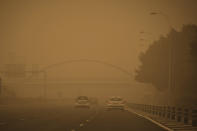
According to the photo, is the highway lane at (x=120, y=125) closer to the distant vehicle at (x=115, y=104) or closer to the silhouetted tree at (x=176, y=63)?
the distant vehicle at (x=115, y=104)

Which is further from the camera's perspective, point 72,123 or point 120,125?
point 72,123

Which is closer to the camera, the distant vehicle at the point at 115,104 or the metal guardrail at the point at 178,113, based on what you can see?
the metal guardrail at the point at 178,113

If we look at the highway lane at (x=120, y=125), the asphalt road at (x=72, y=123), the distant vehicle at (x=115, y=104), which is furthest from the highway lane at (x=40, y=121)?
the distant vehicle at (x=115, y=104)

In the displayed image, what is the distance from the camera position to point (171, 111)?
38938 millimetres

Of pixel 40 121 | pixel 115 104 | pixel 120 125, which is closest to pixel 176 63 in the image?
pixel 115 104

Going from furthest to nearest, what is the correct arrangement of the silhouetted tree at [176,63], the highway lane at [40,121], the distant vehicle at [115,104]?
1. the silhouetted tree at [176,63]
2. the distant vehicle at [115,104]
3. the highway lane at [40,121]

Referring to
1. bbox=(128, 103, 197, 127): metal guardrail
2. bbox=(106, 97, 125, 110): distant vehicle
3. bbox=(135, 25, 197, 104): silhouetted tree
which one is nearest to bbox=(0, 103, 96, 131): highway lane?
bbox=(128, 103, 197, 127): metal guardrail

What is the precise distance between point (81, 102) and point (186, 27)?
26207 millimetres

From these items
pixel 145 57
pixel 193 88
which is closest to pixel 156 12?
pixel 193 88

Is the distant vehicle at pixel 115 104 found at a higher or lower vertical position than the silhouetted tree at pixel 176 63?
lower

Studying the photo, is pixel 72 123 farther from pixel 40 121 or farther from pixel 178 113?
pixel 178 113

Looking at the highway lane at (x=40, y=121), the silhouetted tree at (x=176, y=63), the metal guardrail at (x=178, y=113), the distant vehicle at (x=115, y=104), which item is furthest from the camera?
the silhouetted tree at (x=176, y=63)

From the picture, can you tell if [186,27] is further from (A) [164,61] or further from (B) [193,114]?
(B) [193,114]

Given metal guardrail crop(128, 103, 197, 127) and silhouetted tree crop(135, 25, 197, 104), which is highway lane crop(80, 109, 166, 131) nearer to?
metal guardrail crop(128, 103, 197, 127)
